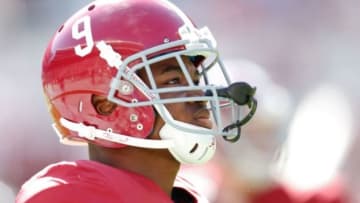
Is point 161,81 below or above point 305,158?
below

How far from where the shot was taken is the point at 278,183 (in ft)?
6.48

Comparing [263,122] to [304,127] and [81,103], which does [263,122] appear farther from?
[81,103]

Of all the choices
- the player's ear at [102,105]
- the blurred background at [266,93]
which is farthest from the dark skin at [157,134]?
the blurred background at [266,93]

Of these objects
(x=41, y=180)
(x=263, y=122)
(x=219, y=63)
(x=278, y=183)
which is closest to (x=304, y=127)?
(x=263, y=122)

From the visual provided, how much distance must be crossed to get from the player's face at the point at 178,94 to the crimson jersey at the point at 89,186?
4.2 inches

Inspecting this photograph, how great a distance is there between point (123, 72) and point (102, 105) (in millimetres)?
72

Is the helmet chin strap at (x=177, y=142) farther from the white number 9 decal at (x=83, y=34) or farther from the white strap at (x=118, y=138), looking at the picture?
the white number 9 decal at (x=83, y=34)

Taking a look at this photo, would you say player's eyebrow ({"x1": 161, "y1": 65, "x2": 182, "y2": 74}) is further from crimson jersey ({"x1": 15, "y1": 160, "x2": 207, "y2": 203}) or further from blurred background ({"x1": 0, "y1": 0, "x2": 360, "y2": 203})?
blurred background ({"x1": 0, "y1": 0, "x2": 360, "y2": 203})

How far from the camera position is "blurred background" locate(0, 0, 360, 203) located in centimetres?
211

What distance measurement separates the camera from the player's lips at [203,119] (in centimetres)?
121

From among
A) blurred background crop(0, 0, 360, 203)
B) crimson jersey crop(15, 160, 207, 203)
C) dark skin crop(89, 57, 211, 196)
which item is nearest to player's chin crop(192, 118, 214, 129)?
dark skin crop(89, 57, 211, 196)

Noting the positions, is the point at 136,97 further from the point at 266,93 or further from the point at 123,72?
the point at 266,93

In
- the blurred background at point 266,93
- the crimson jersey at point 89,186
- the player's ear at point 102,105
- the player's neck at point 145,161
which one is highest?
the blurred background at point 266,93

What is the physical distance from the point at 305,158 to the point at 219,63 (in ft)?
3.15
